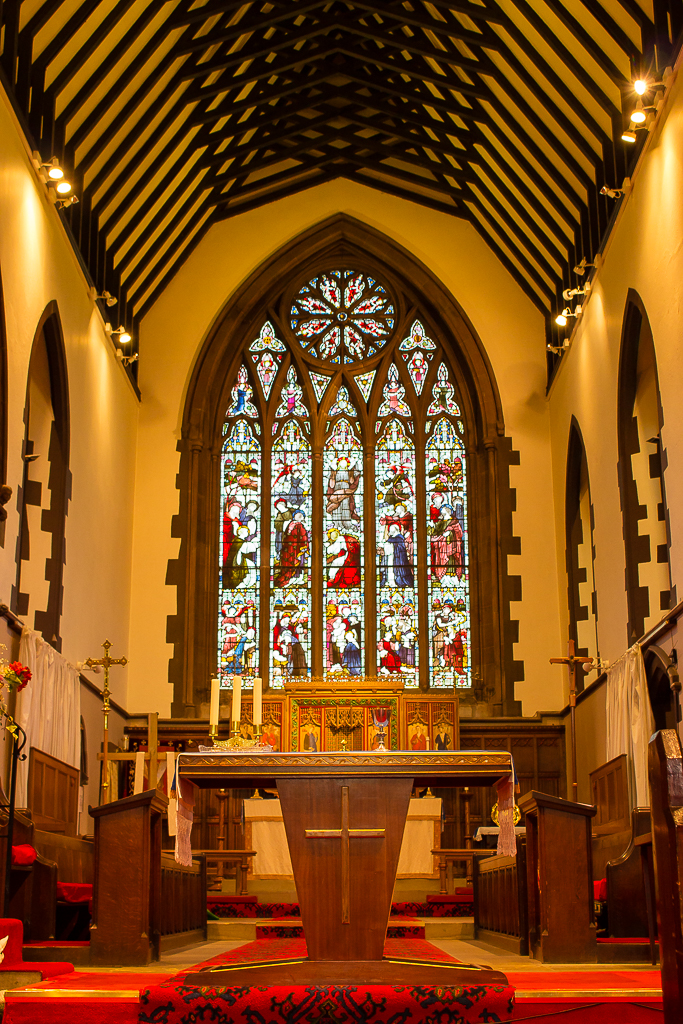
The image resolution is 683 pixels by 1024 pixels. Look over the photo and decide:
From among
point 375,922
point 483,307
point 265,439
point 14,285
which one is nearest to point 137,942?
point 375,922

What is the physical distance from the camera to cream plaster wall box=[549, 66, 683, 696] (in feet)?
27.5

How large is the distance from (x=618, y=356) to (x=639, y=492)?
1.27 meters

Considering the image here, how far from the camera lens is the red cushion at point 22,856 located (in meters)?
7.01

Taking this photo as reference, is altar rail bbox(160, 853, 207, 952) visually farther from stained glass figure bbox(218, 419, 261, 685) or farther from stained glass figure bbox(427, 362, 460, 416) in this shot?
stained glass figure bbox(427, 362, 460, 416)

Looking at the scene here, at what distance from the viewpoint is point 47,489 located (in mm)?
10734

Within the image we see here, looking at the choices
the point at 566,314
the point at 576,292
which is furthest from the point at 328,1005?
the point at 566,314

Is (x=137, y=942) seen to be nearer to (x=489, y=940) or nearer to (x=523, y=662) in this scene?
(x=489, y=940)

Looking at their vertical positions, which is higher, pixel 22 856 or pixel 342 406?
pixel 342 406

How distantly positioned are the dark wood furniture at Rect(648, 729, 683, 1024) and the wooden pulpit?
3.25 meters

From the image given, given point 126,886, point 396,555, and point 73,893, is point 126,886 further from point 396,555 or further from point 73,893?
point 396,555

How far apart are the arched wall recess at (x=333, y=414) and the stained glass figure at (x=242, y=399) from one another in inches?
→ 2.4

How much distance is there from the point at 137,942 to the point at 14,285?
5.30 meters

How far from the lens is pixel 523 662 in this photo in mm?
13266

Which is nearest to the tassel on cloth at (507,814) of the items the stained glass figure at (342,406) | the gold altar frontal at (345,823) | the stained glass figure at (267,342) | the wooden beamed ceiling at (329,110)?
the gold altar frontal at (345,823)
